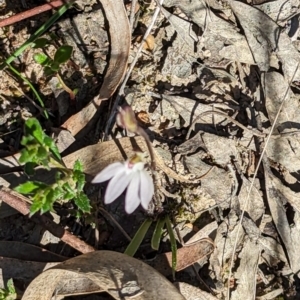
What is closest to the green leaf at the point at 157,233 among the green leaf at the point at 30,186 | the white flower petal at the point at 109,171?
the white flower petal at the point at 109,171

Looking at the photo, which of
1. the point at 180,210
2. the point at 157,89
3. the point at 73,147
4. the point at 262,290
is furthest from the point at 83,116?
the point at 262,290

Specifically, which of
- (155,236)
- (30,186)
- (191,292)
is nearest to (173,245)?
(155,236)

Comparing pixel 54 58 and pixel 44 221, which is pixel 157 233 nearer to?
pixel 44 221

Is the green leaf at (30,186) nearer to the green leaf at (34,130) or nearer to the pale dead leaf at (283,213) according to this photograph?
the green leaf at (34,130)

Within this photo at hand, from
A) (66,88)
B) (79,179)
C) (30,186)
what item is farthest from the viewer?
(66,88)

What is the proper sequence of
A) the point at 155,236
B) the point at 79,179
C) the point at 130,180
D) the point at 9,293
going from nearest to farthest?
the point at 130,180 < the point at 79,179 < the point at 9,293 < the point at 155,236

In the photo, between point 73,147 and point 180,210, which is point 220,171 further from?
point 73,147

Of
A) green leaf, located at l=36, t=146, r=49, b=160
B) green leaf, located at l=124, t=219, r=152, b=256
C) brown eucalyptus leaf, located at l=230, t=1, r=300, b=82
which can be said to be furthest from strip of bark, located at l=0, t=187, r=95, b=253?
brown eucalyptus leaf, located at l=230, t=1, r=300, b=82
